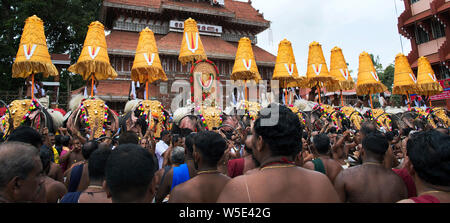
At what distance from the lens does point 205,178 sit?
7.98 ft

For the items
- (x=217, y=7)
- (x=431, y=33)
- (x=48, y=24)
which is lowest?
(x=431, y=33)

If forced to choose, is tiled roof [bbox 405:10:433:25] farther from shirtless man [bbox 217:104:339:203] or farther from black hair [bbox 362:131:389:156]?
shirtless man [bbox 217:104:339:203]

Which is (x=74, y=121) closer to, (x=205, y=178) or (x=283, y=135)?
(x=205, y=178)

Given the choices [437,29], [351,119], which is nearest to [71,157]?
[351,119]

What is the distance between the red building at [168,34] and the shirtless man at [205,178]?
1599cm

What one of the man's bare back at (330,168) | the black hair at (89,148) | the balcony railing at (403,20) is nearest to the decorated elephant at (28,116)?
the black hair at (89,148)

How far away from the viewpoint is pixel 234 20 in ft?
81.3

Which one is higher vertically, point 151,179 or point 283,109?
point 283,109

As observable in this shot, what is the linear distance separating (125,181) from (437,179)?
2.00 meters

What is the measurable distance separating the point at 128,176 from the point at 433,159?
1989mm
